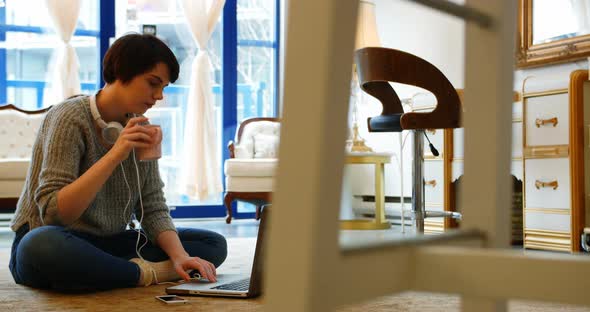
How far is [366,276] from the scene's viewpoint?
1.60ft

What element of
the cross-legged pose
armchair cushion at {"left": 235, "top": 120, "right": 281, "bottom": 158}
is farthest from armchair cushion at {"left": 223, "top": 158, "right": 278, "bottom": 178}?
the cross-legged pose

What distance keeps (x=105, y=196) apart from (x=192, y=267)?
1.09ft

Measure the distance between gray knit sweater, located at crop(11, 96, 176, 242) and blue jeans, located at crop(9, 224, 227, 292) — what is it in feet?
0.15

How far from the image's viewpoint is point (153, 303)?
1.78m

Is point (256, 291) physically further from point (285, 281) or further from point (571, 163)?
point (571, 163)

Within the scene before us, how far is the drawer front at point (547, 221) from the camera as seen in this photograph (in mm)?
3305

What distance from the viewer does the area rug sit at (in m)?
1.72

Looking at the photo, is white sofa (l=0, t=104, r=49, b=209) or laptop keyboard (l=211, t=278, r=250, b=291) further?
white sofa (l=0, t=104, r=49, b=209)

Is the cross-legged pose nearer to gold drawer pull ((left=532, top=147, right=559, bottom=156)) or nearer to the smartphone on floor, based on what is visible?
the smartphone on floor

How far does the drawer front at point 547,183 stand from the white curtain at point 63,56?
11.6 ft

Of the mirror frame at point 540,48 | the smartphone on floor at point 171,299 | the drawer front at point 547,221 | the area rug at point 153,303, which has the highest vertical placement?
the mirror frame at point 540,48

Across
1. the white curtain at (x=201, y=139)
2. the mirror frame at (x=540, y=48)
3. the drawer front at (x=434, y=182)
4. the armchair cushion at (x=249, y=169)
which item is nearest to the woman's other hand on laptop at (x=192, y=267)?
the drawer front at (x=434, y=182)

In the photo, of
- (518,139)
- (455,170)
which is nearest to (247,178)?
(455,170)

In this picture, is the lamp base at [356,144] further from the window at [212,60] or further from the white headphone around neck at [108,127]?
the white headphone around neck at [108,127]
